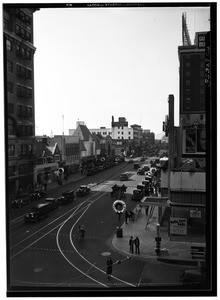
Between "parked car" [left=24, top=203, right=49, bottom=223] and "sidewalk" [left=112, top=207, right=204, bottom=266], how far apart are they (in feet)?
23.3

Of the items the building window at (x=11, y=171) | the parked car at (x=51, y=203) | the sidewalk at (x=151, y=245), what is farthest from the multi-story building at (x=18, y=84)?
the sidewalk at (x=151, y=245)

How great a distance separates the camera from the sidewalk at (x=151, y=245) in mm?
18359

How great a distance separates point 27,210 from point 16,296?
48.3 ft

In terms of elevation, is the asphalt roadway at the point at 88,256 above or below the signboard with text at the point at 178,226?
below

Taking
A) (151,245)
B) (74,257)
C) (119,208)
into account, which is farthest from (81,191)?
(74,257)

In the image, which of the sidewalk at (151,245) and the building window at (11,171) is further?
the building window at (11,171)

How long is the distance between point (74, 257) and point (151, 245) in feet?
19.0

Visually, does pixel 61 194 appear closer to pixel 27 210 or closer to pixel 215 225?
pixel 27 210

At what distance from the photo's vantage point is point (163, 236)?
74.3 feet

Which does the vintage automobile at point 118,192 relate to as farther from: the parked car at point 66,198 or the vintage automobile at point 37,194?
the vintage automobile at point 37,194

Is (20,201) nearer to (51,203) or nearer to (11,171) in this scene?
(51,203)

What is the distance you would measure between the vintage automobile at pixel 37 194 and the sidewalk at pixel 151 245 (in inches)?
385

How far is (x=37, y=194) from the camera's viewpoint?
2998cm

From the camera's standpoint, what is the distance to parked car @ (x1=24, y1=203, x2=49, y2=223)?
2462 cm
